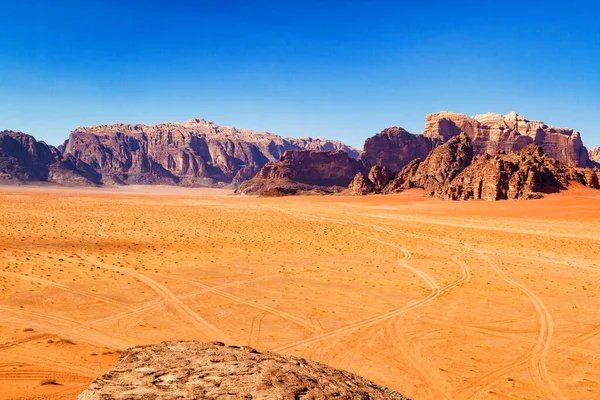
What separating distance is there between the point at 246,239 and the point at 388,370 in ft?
62.6

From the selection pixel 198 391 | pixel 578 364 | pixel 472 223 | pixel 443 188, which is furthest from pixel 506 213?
pixel 198 391

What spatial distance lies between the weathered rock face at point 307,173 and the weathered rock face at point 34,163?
78.5m

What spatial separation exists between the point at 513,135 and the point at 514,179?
87.9m

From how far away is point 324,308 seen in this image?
11.5 meters

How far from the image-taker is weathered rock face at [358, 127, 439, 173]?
493 ft

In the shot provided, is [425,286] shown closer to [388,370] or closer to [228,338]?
[388,370]

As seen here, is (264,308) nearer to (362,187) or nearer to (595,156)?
(362,187)

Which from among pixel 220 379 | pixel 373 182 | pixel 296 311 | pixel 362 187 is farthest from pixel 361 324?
pixel 373 182

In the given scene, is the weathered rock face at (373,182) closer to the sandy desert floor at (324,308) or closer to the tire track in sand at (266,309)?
the sandy desert floor at (324,308)

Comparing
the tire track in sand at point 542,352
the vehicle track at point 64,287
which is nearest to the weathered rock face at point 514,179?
the tire track in sand at point 542,352

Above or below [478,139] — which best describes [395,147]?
below

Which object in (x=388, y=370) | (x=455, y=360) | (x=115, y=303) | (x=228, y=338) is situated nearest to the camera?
(x=388, y=370)

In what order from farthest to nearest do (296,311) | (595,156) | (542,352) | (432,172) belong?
(595,156), (432,172), (296,311), (542,352)

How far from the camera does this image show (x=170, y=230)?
96.7 feet
